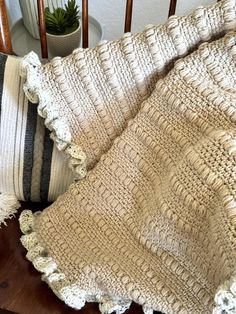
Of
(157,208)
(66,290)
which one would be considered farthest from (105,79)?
(66,290)

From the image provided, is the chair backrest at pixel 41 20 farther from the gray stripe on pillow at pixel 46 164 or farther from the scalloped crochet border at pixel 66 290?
the scalloped crochet border at pixel 66 290

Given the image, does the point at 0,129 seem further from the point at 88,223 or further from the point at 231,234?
the point at 231,234

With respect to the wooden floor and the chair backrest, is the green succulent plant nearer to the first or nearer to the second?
the chair backrest

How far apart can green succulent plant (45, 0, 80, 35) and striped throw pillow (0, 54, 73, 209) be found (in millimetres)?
306

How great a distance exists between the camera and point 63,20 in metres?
1.09

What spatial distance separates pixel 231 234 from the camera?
2.02 ft

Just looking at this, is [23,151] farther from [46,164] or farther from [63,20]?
[63,20]

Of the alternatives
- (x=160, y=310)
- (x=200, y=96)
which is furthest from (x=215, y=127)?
(x=160, y=310)

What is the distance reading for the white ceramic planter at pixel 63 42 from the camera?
108cm

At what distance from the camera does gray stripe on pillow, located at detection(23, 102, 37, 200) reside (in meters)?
0.80

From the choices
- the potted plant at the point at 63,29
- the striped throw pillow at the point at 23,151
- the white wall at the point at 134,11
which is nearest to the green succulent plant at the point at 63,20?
the potted plant at the point at 63,29

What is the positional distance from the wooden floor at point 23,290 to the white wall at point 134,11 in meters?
0.66

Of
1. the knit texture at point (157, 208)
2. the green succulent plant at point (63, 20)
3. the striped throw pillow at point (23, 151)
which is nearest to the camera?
the knit texture at point (157, 208)

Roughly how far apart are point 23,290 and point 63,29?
1.88ft
